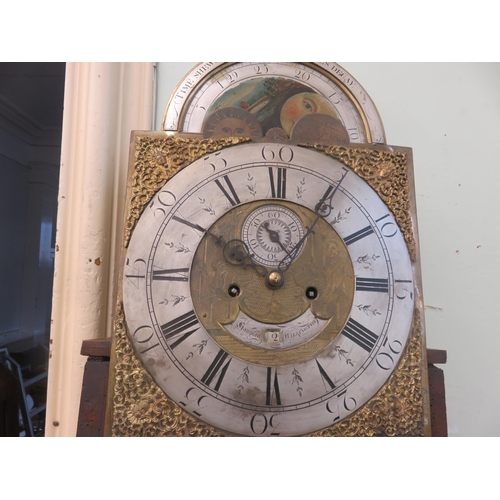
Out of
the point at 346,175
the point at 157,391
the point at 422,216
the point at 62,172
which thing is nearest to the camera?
the point at 157,391

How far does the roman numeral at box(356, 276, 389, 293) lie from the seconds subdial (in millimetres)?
157

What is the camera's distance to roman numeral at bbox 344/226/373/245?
2.68ft

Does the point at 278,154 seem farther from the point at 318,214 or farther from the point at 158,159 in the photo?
the point at 158,159

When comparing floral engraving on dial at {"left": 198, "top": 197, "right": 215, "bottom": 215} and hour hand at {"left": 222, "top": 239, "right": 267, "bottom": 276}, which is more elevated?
floral engraving on dial at {"left": 198, "top": 197, "right": 215, "bottom": 215}

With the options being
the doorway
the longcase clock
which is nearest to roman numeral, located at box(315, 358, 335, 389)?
the longcase clock

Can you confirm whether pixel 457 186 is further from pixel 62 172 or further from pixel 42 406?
pixel 42 406

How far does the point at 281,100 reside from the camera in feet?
2.98

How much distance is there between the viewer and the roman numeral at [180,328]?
752mm

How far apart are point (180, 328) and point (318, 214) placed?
37 cm

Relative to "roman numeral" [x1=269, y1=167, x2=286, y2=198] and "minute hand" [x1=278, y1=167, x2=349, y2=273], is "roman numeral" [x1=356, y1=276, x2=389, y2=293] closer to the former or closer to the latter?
"minute hand" [x1=278, y1=167, x2=349, y2=273]

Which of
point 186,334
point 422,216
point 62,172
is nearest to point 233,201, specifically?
point 186,334

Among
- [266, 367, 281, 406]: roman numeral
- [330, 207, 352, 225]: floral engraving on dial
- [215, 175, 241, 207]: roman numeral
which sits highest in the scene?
[215, 175, 241, 207]: roman numeral

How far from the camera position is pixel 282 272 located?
79 cm

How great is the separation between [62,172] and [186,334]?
57 cm
